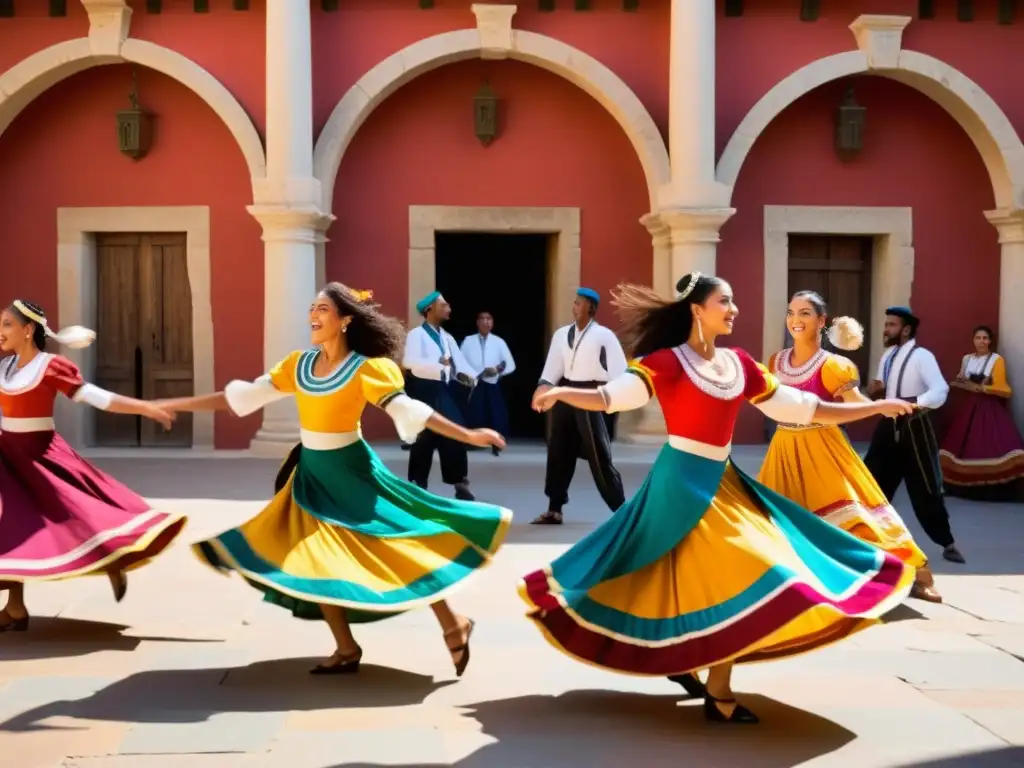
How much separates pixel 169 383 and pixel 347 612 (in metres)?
8.34

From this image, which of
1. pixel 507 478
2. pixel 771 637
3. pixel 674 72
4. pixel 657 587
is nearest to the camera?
pixel 771 637

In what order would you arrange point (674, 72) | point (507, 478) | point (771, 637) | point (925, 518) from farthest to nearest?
point (674, 72) < point (507, 478) < point (925, 518) < point (771, 637)

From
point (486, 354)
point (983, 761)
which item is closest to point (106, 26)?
point (486, 354)

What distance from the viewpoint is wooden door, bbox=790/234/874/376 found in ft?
40.5

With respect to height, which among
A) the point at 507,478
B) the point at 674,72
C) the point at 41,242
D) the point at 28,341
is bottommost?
the point at 507,478

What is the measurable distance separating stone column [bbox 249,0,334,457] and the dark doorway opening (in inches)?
158

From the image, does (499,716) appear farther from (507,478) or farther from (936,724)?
(507,478)

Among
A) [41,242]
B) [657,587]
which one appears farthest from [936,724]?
[41,242]

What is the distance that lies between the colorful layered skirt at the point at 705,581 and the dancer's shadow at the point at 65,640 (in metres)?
1.91

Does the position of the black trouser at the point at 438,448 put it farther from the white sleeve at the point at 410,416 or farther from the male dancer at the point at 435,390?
the white sleeve at the point at 410,416

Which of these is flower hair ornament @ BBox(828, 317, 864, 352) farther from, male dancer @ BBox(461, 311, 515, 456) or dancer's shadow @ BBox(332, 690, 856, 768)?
male dancer @ BBox(461, 311, 515, 456)

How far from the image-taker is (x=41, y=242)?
12102 mm

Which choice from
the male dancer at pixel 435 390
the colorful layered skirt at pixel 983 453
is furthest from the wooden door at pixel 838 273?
the male dancer at pixel 435 390

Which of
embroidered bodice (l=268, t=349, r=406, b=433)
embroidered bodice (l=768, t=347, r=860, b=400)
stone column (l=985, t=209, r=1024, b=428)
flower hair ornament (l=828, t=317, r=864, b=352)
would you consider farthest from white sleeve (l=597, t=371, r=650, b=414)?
stone column (l=985, t=209, r=1024, b=428)
